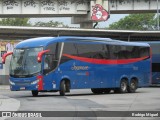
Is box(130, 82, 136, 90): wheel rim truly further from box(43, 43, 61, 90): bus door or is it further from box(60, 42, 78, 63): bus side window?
box(43, 43, 61, 90): bus door

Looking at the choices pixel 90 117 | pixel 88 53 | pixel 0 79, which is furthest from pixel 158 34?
pixel 90 117

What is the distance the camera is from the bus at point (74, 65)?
27.1 m

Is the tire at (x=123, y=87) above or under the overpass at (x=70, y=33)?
under

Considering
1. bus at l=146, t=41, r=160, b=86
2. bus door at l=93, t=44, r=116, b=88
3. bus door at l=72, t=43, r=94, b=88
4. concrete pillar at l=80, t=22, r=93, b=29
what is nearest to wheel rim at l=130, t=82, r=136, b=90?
bus door at l=93, t=44, r=116, b=88

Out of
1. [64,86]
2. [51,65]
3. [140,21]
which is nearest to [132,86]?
[64,86]

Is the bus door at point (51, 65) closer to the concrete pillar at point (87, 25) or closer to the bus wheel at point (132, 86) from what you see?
the bus wheel at point (132, 86)

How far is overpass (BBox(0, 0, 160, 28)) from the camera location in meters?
59.0

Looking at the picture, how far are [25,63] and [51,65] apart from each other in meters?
1.40

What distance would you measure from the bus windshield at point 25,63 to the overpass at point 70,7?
3159cm

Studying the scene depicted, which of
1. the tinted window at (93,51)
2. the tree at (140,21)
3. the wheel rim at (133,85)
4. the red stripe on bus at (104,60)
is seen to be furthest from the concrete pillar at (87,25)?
the tree at (140,21)

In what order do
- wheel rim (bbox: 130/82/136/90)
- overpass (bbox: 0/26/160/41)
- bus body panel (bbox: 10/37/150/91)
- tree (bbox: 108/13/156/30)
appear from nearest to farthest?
1. bus body panel (bbox: 10/37/150/91)
2. wheel rim (bbox: 130/82/136/90)
3. overpass (bbox: 0/26/160/41)
4. tree (bbox: 108/13/156/30)

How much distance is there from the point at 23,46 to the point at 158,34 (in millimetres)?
42784

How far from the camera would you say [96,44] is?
3022cm

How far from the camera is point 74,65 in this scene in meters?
28.5
